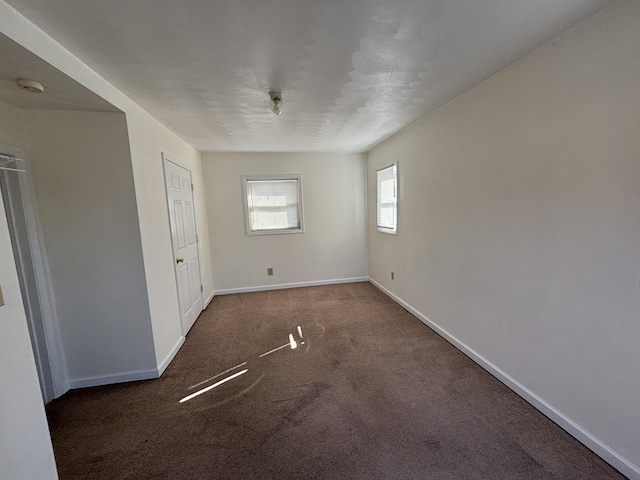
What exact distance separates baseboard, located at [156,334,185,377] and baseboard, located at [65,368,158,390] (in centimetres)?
4

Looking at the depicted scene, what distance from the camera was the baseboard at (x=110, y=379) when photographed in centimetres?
212

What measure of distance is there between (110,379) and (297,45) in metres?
2.91

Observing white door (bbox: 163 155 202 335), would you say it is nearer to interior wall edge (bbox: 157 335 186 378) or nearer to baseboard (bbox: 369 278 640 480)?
interior wall edge (bbox: 157 335 186 378)

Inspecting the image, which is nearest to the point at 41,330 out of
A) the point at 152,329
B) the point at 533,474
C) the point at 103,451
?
the point at 152,329

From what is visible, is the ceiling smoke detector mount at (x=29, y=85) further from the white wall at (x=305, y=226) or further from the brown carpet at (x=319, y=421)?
the white wall at (x=305, y=226)

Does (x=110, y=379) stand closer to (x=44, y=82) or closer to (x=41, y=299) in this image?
(x=41, y=299)

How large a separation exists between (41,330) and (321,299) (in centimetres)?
295

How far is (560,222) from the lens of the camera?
5.00 feet

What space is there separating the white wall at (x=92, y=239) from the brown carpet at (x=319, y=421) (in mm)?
315

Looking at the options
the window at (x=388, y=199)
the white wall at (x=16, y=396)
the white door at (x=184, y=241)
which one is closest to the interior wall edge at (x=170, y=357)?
the white door at (x=184, y=241)

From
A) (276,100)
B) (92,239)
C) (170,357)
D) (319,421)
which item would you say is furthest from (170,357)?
(276,100)

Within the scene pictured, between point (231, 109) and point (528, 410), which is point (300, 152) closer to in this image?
point (231, 109)

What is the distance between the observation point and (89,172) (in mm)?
1953

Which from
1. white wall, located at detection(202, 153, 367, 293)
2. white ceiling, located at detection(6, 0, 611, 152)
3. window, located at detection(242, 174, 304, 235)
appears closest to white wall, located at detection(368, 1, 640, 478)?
white ceiling, located at detection(6, 0, 611, 152)
